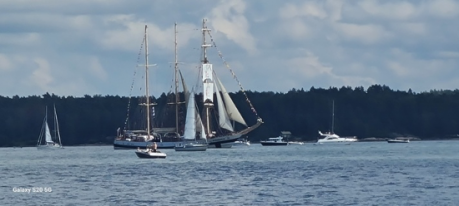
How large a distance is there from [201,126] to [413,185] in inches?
2818

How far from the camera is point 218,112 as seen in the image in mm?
136250

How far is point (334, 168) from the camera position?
8194cm

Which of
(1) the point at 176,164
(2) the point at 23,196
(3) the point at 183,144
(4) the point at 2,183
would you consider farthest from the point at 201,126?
(2) the point at 23,196

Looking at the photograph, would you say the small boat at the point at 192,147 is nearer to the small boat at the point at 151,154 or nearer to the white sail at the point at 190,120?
the white sail at the point at 190,120

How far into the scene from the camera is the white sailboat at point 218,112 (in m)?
136

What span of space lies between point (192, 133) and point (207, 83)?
11392 millimetres

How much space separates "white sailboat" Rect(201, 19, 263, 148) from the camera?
445ft

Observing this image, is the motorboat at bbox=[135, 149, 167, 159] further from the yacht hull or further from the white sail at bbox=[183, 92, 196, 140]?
the white sail at bbox=[183, 92, 196, 140]

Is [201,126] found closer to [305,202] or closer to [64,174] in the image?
[64,174]

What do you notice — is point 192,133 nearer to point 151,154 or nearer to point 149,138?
point 149,138

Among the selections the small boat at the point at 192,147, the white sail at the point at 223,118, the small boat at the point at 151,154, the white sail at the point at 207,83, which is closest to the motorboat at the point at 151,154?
the small boat at the point at 151,154

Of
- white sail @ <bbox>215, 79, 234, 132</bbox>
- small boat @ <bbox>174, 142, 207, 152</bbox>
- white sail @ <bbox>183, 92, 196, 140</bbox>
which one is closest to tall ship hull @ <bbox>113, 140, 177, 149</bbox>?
white sail @ <bbox>215, 79, 234, 132</bbox>

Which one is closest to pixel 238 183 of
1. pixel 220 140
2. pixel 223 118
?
pixel 223 118

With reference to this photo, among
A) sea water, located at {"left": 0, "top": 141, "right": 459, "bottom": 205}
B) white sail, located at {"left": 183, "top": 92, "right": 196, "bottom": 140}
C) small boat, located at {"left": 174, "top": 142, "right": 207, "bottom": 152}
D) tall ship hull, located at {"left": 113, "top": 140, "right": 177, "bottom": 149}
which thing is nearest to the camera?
sea water, located at {"left": 0, "top": 141, "right": 459, "bottom": 205}
